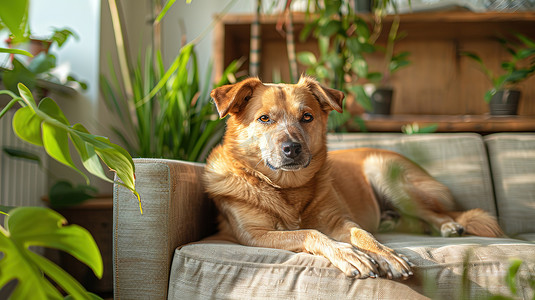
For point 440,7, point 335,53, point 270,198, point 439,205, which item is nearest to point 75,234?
point 270,198

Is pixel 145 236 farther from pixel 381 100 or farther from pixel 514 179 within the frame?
pixel 381 100

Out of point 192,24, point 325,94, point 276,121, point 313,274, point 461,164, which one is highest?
point 192,24

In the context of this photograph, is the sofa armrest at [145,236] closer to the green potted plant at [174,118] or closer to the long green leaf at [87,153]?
the long green leaf at [87,153]

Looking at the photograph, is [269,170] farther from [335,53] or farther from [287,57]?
[287,57]

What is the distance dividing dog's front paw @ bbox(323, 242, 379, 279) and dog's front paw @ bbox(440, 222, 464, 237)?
0.64 metres

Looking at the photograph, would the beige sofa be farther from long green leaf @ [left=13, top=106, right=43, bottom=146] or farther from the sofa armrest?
long green leaf @ [left=13, top=106, right=43, bottom=146]

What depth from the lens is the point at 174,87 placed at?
6.61 feet

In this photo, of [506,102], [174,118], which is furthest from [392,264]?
[506,102]

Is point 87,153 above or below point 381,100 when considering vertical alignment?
below

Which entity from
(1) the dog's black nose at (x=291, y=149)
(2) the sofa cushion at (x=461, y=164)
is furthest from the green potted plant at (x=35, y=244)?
(2) the sofa cushion at (x=461, y=164)

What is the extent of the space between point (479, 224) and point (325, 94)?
759 mm

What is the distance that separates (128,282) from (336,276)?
0.59m

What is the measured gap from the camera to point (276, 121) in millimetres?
1401

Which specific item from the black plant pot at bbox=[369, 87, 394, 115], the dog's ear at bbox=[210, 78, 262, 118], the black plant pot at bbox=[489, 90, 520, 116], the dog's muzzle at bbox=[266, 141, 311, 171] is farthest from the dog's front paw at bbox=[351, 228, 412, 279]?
the black plant pot at bbox=[489, 90, 520, 116]
